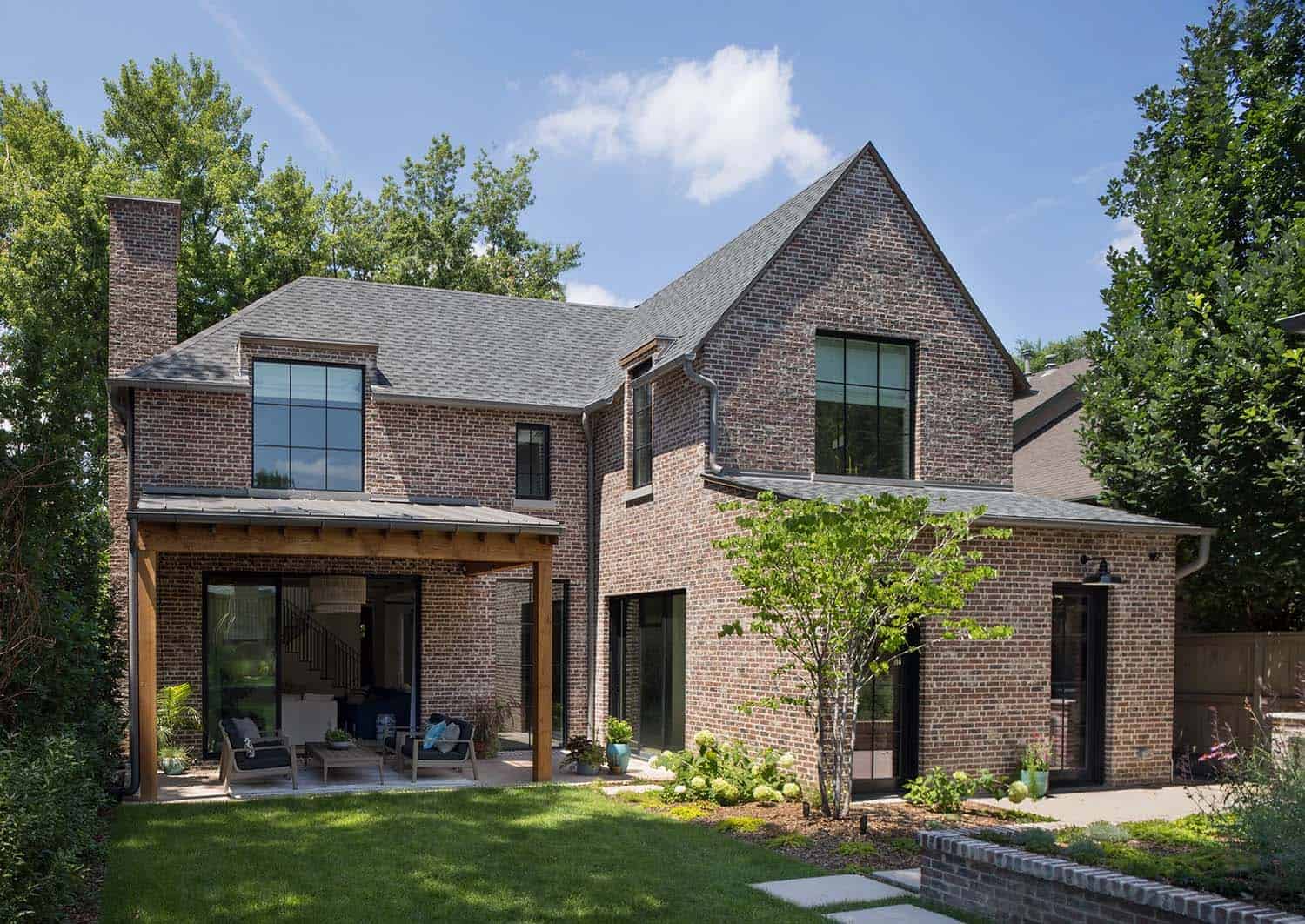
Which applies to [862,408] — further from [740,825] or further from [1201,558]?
[740,825]

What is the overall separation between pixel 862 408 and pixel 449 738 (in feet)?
23.8

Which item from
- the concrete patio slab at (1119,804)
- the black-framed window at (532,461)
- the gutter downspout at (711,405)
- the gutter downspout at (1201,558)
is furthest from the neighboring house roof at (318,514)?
the gutter downspout at (1201,558)

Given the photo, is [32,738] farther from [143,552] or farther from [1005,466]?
[1005,466]

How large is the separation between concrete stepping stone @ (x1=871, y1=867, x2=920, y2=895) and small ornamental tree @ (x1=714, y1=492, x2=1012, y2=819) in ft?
6.38

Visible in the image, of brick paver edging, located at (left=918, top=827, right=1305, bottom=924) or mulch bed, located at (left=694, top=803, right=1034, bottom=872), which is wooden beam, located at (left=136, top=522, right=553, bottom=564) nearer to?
mulch bed, located at (left=694, top=803, right=1034, bottom=872)

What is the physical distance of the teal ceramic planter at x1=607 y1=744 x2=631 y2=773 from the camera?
14211mm

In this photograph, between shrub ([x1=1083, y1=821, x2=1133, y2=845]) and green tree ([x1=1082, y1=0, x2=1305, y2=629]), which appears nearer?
shrub ([x1=1083, y1=821, x2=1133, y2=845])

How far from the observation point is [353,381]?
1656 centimetres

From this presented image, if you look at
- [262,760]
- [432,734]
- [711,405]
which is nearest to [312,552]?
[262,760]

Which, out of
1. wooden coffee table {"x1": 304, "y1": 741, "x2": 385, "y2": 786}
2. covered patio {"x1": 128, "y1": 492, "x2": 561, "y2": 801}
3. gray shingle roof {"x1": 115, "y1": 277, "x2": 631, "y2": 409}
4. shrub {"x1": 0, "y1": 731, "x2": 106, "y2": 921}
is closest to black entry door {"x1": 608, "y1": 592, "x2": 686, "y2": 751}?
covered patio {"x1": 128, "y1": 492, "x2": 561, "y2": 801}

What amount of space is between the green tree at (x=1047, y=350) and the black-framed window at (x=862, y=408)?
2524 cm

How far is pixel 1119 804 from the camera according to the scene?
39.7ft

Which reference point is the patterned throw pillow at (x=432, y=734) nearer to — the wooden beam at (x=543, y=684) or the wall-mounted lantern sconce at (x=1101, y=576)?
the wooden beam at (x=543, y=684)

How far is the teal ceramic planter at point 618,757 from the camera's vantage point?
46.6 ft
